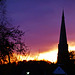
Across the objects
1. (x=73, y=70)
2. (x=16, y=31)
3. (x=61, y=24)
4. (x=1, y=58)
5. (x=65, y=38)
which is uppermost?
(x=61, y=24)

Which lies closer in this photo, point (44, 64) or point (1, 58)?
point (1, 58)

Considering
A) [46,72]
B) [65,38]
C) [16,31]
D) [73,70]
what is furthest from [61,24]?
[16,31]

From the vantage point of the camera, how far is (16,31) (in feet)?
51.3

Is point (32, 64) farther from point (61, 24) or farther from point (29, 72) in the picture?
point (61, 24)

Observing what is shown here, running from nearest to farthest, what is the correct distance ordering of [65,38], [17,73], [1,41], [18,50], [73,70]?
[1,41]
[18,50]
[17,73]
[73,70]
[65,38]

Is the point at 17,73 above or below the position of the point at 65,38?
below

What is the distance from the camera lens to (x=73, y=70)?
49438mm

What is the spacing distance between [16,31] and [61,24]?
416 feet

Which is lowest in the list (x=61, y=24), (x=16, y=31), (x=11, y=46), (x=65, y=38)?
(x=11, y=46)

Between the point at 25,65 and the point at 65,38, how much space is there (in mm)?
107238

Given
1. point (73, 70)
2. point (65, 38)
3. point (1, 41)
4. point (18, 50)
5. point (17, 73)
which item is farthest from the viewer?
point (65, 38)

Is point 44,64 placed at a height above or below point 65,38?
below

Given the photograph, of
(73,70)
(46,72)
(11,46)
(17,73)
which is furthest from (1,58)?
(73,70)

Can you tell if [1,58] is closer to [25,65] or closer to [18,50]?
[18,50]
